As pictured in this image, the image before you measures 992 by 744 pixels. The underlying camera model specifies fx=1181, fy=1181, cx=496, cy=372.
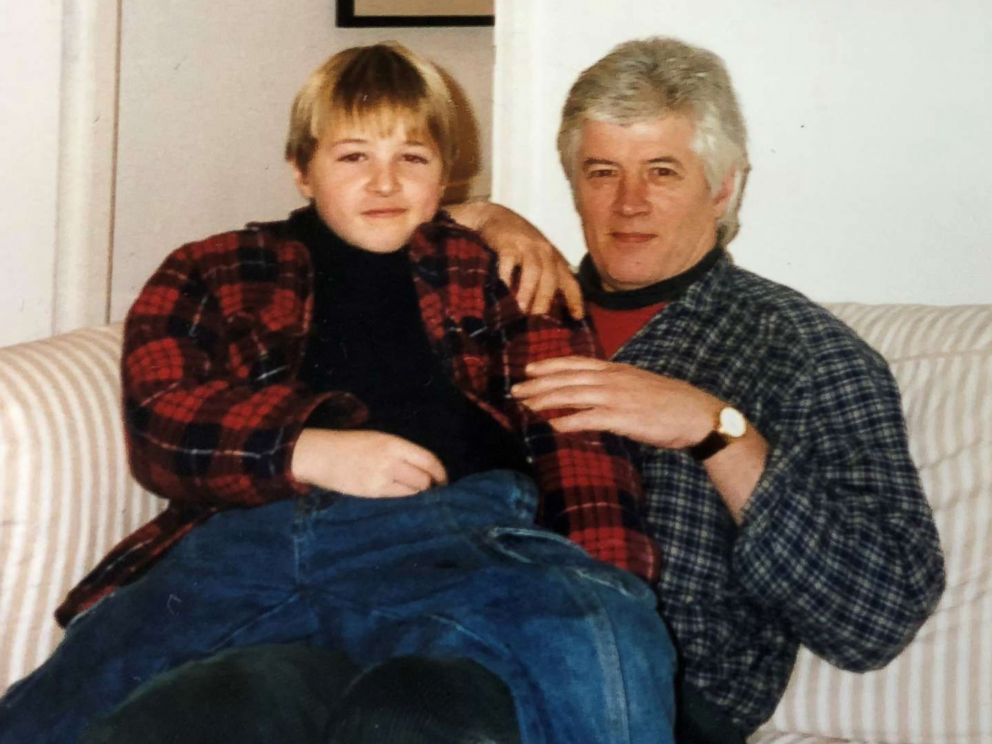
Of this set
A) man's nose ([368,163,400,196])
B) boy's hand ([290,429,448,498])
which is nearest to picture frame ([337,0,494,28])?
man's nose ([368,163,400,196])

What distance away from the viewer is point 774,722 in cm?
132

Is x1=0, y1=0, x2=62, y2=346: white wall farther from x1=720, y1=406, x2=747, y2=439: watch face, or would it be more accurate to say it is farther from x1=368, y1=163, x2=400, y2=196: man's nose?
x1=720, y1=406, x2=747, y2=439: watch face

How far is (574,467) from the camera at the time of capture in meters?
1.10

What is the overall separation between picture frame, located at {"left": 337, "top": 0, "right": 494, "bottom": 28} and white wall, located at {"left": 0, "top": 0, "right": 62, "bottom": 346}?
62 centimetres

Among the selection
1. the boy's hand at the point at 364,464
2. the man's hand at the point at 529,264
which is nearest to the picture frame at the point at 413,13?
the man's hand at the point at 529,264

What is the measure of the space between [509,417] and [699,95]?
1.58 feet

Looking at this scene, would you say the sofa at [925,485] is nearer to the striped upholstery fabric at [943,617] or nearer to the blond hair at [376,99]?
the striped upholstery fabric at [943,617]

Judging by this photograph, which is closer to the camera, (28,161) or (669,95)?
(669,95)

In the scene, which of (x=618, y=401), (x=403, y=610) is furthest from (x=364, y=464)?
(x=618, y=401)

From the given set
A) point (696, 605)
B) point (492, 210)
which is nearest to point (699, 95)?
point (492, 210)

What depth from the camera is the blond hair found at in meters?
1.16

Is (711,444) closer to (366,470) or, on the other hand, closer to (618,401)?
(618,401)

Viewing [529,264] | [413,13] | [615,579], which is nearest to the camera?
[615,579]

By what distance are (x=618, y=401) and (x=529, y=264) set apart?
7.0 inches
